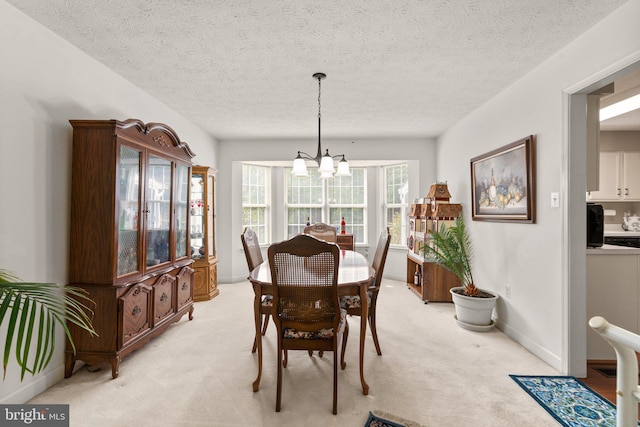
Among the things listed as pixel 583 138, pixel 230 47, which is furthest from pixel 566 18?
pixel 230 47

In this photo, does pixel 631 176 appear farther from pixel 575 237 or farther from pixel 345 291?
pixel 345 291

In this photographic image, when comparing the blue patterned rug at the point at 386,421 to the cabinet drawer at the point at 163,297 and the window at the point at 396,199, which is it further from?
the window at the point at 396,199

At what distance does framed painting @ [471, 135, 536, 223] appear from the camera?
2.75 meters

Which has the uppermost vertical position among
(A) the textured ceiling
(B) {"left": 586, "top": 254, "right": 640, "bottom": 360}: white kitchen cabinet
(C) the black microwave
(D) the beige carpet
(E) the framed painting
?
(A) the textured ceiling

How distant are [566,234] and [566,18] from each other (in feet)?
4.85

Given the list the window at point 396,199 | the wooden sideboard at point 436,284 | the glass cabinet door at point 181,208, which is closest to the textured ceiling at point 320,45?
the glass cabinet door at point 181,208

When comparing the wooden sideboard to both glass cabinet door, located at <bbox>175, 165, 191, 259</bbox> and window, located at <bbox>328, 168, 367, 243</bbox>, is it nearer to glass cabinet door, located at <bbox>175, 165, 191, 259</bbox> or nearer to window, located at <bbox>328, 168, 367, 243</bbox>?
window, located at <bbox>328, 168, 367, 243</bbox>

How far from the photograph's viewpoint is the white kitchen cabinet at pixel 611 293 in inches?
99.2

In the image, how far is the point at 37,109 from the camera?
82.7 inches

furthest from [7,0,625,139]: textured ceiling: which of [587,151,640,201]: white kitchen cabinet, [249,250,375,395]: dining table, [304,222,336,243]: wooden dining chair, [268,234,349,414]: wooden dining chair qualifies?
[587,151,640,201]: white kitchen cabinet

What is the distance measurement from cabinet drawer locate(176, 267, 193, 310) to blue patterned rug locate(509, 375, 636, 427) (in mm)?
3094

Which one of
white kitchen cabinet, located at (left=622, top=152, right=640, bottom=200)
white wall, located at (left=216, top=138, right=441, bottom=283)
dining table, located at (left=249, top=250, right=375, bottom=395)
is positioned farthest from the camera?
white wall, located at (left=216, top=138, right=441, bottom=283)

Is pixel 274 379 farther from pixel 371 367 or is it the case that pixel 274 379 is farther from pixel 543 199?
pixel 543 199

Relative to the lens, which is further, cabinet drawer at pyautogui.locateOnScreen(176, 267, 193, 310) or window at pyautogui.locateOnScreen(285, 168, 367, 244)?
window at pyautogui.locateOnScreen(285, 168, 367, 244)
